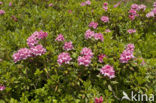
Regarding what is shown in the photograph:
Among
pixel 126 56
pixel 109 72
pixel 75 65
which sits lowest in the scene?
Answer: pixel 109 72

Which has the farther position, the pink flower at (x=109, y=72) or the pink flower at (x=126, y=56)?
the pink flower at (x=126, y=56)

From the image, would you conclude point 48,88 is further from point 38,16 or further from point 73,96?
point 38,16

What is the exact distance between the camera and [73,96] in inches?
101

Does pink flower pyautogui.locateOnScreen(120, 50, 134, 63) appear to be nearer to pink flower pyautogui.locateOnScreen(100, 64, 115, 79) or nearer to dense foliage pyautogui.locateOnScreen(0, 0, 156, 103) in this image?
dense foliage pyautogui.locateOnScreen(0, 0, 156, 103)

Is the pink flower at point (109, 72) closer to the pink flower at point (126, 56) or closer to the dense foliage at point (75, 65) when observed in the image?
the dense foliage at point (75, 65)

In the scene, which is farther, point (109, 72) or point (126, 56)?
point (126, 56)

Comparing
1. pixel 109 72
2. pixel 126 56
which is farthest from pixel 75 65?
pixel 126 56

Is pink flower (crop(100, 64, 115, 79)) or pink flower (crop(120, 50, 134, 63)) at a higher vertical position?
pink flower (crop(120, 50, 134, 63))

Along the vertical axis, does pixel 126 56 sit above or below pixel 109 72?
above

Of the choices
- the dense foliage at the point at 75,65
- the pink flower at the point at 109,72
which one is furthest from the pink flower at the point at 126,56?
the pink flower at the point at 109,72

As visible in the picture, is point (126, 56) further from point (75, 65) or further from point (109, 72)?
point (75, 65)

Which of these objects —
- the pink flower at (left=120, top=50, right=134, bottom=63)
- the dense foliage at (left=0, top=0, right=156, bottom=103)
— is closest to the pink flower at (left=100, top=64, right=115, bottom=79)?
the dense foliage at (left=0, top=0, right=156, bottom=103)

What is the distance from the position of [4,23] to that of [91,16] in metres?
2.32

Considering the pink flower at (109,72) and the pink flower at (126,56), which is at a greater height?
the pink flower at (126,56)
